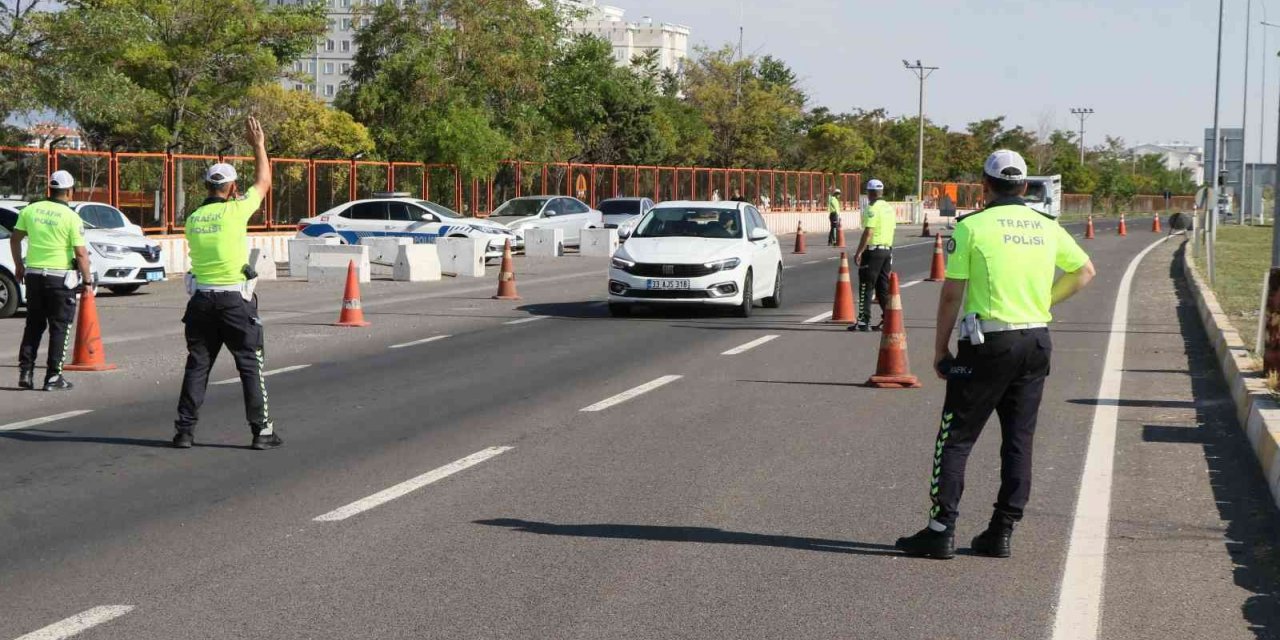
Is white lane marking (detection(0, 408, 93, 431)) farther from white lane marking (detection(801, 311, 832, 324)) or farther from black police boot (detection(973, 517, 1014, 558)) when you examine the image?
white lane marking (detection(801, 311, 832, 324))

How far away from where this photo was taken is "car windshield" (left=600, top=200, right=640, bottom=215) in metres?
45.7

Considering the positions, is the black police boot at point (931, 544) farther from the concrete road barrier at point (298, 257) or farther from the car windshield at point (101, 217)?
the concrete road barrier at point (298, 257)

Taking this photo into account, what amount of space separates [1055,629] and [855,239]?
52602mm

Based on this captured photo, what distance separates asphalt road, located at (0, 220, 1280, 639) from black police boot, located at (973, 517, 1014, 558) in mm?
91

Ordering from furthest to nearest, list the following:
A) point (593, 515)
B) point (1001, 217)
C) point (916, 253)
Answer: point (916, 253) → point (593, 515) → point (1001, 217)

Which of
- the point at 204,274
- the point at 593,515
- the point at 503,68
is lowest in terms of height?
the point at 593,515

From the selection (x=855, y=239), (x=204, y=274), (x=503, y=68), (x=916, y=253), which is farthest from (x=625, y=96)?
(x=204, y=274)

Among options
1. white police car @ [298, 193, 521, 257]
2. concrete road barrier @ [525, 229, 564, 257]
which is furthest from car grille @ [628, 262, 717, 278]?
concrete road barrier @ [525, 229, 564, 257]

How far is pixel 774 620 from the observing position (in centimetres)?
579

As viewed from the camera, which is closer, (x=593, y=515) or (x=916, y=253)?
(x=593, y=515)

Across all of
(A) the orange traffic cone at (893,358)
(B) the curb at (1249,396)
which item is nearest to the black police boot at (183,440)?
(A) the orange traffic cone at (893,358)

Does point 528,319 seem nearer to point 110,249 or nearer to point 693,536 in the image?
point 110,249

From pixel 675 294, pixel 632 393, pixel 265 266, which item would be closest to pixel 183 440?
pixel 632 393

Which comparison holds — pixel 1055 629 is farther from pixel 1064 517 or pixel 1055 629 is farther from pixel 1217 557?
pixel 1064 517
